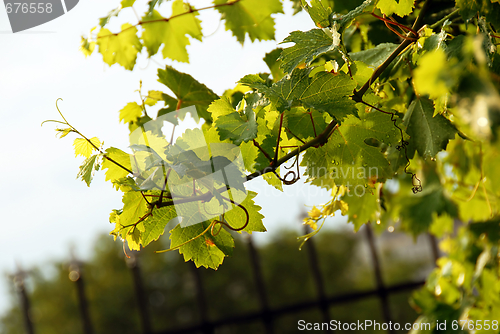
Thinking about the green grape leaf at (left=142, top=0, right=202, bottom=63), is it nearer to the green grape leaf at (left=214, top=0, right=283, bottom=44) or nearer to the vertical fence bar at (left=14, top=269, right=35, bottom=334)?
the green grape leaf at (left=214, top=0, right=283, bottom=44)

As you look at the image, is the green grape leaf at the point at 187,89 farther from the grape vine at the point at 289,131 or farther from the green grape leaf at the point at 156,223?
the green grape leaf at the point at 156,223

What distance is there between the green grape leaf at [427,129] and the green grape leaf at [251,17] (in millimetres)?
372

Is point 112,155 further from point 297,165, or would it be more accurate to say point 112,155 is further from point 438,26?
point 438,26

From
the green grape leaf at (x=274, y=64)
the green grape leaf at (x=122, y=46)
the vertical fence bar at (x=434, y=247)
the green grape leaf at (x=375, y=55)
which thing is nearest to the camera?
the green grape leaf at (x=375, y=55)

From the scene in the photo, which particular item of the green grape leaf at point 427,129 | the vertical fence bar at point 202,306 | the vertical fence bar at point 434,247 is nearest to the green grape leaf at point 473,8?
the green grape leaf at point 427,129

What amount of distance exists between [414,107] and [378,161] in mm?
86

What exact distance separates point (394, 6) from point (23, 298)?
9.98 ft

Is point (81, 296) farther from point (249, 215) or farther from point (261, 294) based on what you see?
point (249, 215)

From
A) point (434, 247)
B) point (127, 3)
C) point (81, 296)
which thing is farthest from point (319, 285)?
point (127, 3)

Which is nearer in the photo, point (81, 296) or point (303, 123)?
point (303, 123)

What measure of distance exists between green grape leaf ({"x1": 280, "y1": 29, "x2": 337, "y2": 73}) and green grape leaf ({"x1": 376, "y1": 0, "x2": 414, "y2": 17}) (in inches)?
6.0

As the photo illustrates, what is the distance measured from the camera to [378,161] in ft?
1.56

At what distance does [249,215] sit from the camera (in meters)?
0.44

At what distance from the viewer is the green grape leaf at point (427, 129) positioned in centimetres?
45
